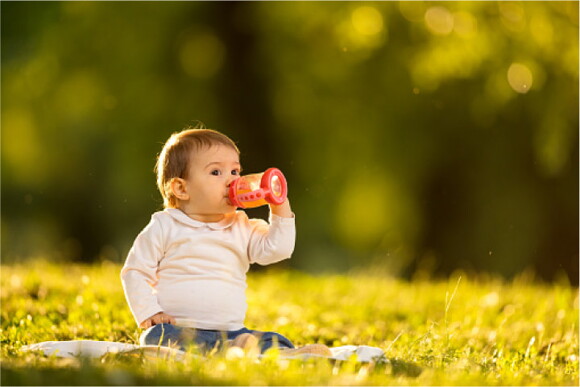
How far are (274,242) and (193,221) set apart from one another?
40cm

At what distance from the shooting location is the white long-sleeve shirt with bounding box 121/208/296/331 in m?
4.27

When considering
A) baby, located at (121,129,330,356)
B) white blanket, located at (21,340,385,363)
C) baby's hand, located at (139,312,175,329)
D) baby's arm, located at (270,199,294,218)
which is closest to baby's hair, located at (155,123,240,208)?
baby, located at (121,129,330,356)

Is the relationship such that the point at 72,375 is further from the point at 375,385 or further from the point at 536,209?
the point at 536,209

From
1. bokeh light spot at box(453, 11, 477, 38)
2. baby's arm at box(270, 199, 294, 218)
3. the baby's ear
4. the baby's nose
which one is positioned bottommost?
Answer: baby's arm at box(270, 199, 294, 218)

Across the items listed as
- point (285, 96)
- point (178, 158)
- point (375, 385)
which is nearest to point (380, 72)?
point (285, 96)

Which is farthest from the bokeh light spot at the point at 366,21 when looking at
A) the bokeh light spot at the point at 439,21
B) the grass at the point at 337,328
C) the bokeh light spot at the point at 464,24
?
the grass at the point at 337,328

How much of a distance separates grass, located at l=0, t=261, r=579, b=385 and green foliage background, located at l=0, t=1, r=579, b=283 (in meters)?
3.42

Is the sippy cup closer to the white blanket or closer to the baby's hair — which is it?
the baby's hair

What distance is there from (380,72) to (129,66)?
325cm

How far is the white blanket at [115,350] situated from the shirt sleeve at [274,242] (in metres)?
0.54

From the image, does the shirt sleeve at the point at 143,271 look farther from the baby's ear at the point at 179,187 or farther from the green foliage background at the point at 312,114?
the green foliage background at the point at 312,114

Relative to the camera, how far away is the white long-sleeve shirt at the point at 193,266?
4270 millimetres

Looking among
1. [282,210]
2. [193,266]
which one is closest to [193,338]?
[193,266]

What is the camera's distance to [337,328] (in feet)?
19.1
